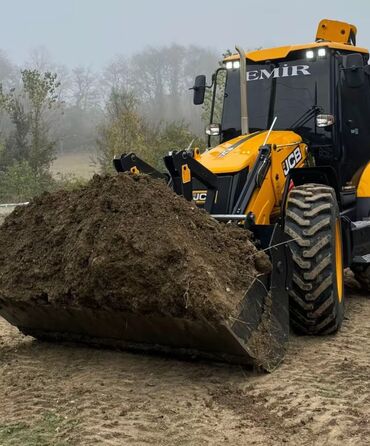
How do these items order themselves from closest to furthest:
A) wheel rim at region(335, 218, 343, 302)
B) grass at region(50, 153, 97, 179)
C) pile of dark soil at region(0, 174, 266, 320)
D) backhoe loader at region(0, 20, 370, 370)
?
pile of dark soil at region(0, 174, 266, 320) → backhoe loader at region(0, 20, 370, 370) → wheel rim at region(335, 218, 343, 302) → grass at region(50, 153, 97, 179)

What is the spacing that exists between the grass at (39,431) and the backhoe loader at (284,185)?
0.98 m

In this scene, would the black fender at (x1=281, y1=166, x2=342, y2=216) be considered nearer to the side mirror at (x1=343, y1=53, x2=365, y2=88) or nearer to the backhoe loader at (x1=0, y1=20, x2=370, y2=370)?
the backhoe loader at (x1=0, y1=20, x2=370, y2=370)

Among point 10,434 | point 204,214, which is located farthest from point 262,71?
point 10,434

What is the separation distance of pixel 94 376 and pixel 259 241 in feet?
5.78

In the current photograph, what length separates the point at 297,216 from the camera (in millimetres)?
5254

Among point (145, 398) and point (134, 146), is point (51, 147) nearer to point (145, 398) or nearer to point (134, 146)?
point (134, 146)

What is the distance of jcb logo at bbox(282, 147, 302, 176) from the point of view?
6066 millimetres

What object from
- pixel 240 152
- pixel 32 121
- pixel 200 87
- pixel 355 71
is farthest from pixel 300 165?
pixel 32 121

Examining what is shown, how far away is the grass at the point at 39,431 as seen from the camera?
345 centimetres

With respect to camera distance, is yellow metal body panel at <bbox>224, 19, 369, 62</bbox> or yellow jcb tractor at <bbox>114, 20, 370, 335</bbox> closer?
yellow jcb tractor at <bbox>114, 20, 370, 335</bbox>

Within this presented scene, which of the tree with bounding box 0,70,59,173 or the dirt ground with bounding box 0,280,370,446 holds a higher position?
the tree with bounding box 0,70,59,173

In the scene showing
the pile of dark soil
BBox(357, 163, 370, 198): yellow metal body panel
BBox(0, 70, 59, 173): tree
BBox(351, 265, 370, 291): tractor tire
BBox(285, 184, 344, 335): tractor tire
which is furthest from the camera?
BBox(0, 70, 59, 173): tree

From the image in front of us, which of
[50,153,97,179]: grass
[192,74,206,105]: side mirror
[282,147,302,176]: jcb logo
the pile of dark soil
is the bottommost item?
[50,153,97,179]: grass

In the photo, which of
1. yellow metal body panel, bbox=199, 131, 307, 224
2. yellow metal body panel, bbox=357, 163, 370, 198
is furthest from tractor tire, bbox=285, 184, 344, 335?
yellow metal body panel, bbox=357, 163, 370, 198
